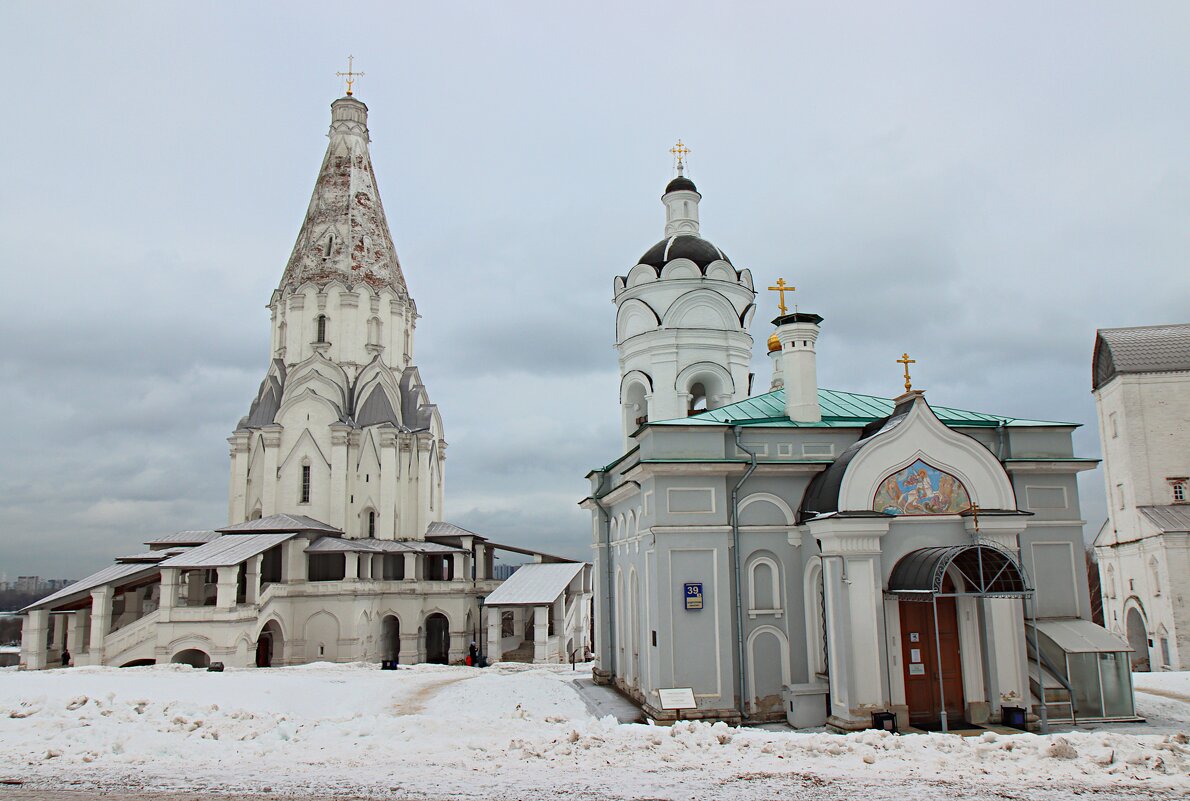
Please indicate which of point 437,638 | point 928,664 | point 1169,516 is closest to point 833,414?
point 928,664

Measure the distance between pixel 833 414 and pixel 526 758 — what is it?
31.6 feet

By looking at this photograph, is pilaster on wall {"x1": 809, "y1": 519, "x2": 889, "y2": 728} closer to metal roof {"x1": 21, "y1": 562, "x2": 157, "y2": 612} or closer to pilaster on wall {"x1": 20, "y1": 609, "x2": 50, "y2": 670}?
metal roof {"x1": 21, "y1": 562, "x2": 157, "y2": 612}

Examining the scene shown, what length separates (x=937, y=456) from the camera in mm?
14289

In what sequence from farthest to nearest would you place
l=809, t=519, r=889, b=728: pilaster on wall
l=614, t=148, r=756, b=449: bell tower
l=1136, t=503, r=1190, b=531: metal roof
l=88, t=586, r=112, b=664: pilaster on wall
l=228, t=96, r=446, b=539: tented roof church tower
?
l=228, t=96, r=446, b=539: tented roof church tower < l=1136, t=503, r=1190, b=531: metal roof < l=88, t=586, r=112, b=664: pilaster on wall < l=614, t=148, r=756, b=449: bell tower < l=809, t=519, r=889, b=728: pilaster on wall

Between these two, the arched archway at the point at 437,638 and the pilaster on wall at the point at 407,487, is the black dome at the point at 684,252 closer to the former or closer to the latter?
the pilaster on wall at the point at 407,487

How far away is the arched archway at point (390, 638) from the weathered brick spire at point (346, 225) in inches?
594

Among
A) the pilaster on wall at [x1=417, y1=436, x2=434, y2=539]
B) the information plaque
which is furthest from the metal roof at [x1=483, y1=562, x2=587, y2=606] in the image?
the information plaque

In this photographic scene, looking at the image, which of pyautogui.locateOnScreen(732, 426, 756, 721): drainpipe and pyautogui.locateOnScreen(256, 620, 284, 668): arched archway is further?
pyautogui.locateOnScreen(256, 620, 284, 668): arched archway

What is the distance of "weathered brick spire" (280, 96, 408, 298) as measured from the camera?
1598 inches

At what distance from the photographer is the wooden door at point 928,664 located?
13.9 metres

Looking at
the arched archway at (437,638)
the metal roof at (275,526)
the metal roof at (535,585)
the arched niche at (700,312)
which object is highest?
the arched niche at (700,312)

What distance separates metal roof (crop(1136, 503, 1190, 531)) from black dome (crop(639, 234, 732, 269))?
19.1 meters

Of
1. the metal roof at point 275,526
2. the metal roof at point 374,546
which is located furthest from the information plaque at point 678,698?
the metal roof at point 275,526

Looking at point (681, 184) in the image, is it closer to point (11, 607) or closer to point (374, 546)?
point (374, 546)
